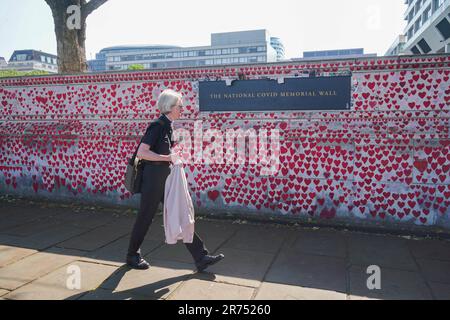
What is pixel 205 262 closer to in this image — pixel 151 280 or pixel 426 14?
pixel 151 280

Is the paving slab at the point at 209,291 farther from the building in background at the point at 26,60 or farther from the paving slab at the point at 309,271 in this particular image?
the building in background at the point at 26,60

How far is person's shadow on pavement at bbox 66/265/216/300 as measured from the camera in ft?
11.1

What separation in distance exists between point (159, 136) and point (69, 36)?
20.5 ft

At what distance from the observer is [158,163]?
12.6 feet

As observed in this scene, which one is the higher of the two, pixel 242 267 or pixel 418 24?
pixel 418 24

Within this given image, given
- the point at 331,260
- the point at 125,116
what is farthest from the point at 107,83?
the point at 331,260

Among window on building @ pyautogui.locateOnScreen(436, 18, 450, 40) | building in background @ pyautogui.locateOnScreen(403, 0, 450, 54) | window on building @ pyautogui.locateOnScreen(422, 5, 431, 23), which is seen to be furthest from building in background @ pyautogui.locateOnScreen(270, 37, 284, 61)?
window on building @ pyautogui.locateOnScreen(436, 18, 450, 40)

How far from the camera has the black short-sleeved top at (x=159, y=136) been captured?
12.3 ft

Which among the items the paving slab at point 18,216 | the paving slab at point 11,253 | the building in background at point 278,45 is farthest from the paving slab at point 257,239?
the building in background at point 278,45

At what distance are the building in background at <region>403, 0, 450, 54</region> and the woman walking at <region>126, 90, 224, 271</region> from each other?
33.4m

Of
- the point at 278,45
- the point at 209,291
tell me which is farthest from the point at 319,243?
the point at 278,45

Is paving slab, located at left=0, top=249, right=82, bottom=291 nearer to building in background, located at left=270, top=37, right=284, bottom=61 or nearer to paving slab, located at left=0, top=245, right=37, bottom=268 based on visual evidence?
paving slab, located at left=0, top=245, right=37, bottom=268

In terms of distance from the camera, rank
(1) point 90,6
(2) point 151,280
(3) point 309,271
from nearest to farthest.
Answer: (2) point 151,280 < (3) point 309,271 < (1) point 90,6
